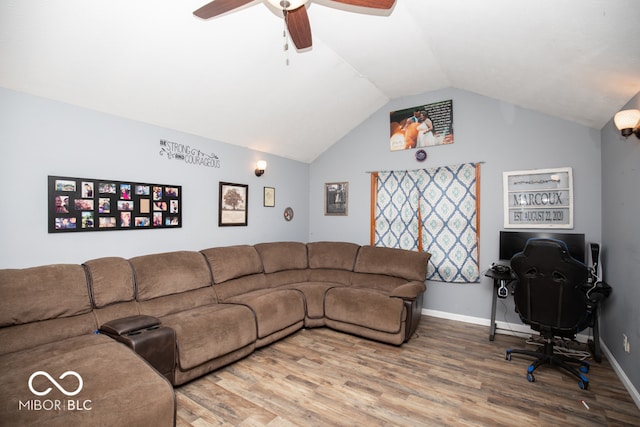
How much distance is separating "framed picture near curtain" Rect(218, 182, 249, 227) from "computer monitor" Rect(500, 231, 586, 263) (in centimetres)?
338

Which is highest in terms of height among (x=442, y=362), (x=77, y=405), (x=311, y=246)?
(x=311, y=246)

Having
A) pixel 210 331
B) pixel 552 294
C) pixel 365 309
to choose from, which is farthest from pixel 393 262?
pixel 210 331

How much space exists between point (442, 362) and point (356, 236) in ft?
7.86

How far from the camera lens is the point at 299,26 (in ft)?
6.33

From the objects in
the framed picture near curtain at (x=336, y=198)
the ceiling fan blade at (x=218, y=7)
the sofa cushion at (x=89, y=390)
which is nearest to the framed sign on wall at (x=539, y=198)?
the framed picture near curtain at (x=336, y=198)

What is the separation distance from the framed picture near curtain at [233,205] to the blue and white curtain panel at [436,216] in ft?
6.69

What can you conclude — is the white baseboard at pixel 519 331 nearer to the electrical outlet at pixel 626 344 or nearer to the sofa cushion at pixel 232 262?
the electrical outlet at pixel 626 344

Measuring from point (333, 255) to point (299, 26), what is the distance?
315cm

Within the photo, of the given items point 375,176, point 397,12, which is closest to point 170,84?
point 397,12

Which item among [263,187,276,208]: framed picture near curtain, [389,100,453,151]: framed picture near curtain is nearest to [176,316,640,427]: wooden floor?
[263,187,276,208]: framed picture near curtain

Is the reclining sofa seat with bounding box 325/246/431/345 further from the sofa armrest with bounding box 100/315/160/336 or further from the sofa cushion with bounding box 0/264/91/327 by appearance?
the sofa cushion with bounding box 0/264/91/327

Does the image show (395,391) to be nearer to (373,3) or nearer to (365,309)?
(365,309)

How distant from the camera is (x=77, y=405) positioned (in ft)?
4.46

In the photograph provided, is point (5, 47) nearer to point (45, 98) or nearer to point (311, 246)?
point (45, 98)
